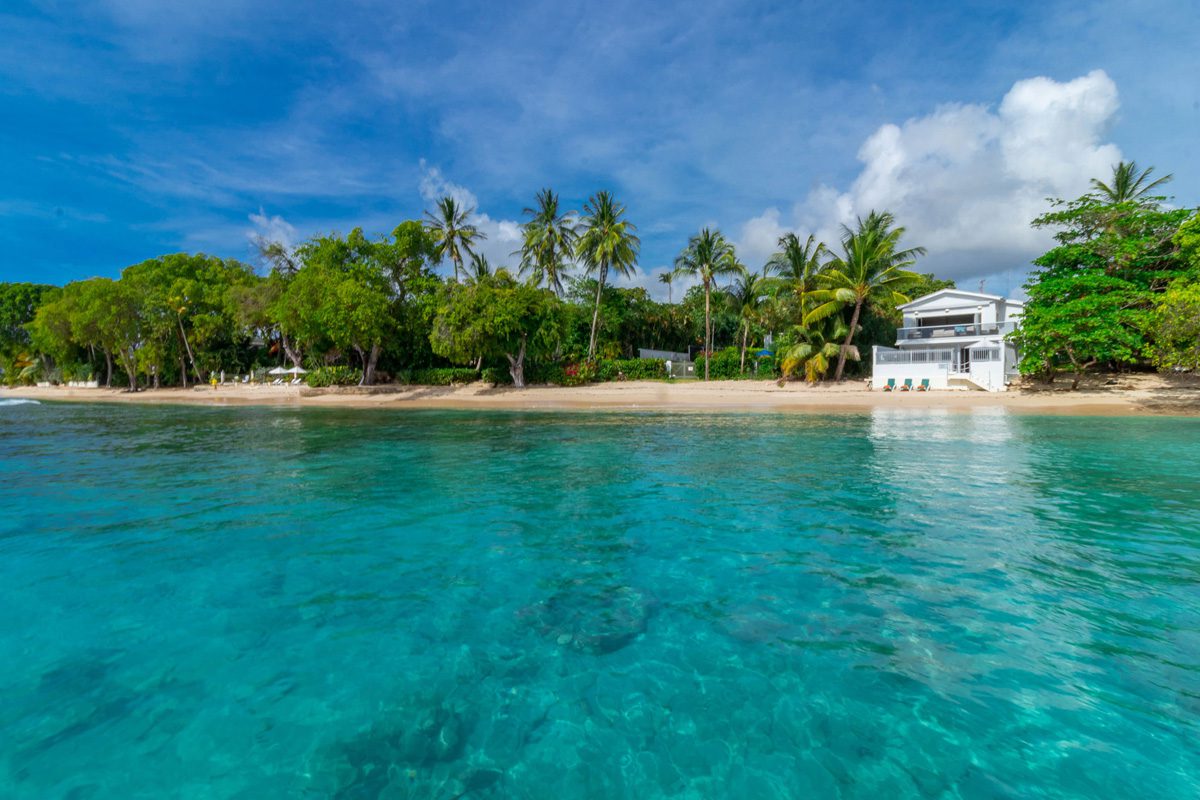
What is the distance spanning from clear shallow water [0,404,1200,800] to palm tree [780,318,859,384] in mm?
24235

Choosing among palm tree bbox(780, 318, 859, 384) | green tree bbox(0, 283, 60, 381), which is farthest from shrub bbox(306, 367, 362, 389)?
green tree bbox(0, 283, 60, 381)

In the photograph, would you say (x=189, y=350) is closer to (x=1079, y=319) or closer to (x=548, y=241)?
(x=548, y=241)

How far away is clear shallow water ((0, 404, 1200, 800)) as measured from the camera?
3119mm

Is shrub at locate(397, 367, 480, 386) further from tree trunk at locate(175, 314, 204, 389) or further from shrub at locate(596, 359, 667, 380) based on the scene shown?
tree trunk at locate(175, 314, 204, 389)

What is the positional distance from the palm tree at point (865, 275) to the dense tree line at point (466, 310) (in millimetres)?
104

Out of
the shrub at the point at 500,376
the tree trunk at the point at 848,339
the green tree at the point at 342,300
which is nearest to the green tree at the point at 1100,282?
the tree trunk at the point at 848,339

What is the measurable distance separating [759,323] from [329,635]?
4267 centimetres

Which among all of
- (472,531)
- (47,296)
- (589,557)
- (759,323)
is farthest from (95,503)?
(47,296)

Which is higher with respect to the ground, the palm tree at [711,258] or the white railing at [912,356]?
the palm tree at [711,258]

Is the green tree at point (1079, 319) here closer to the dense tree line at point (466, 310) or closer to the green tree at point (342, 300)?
the dense tree line at point (466, 310)

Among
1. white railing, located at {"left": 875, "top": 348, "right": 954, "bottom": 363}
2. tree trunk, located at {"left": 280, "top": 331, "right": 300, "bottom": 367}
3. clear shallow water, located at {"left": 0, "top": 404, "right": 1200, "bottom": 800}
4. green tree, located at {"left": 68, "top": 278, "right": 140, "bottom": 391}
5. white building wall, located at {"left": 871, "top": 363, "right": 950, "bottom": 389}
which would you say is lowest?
clear shallow water, located at {"left": 0, "top": 404, "right": 1200, "bottom": 800}

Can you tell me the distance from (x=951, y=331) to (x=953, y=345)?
1214mm

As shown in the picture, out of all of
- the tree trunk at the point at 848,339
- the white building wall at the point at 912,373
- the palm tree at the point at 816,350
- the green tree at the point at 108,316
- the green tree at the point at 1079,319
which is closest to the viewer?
the green tree at the point at 1079,319

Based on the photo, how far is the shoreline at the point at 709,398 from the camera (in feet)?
81.6
